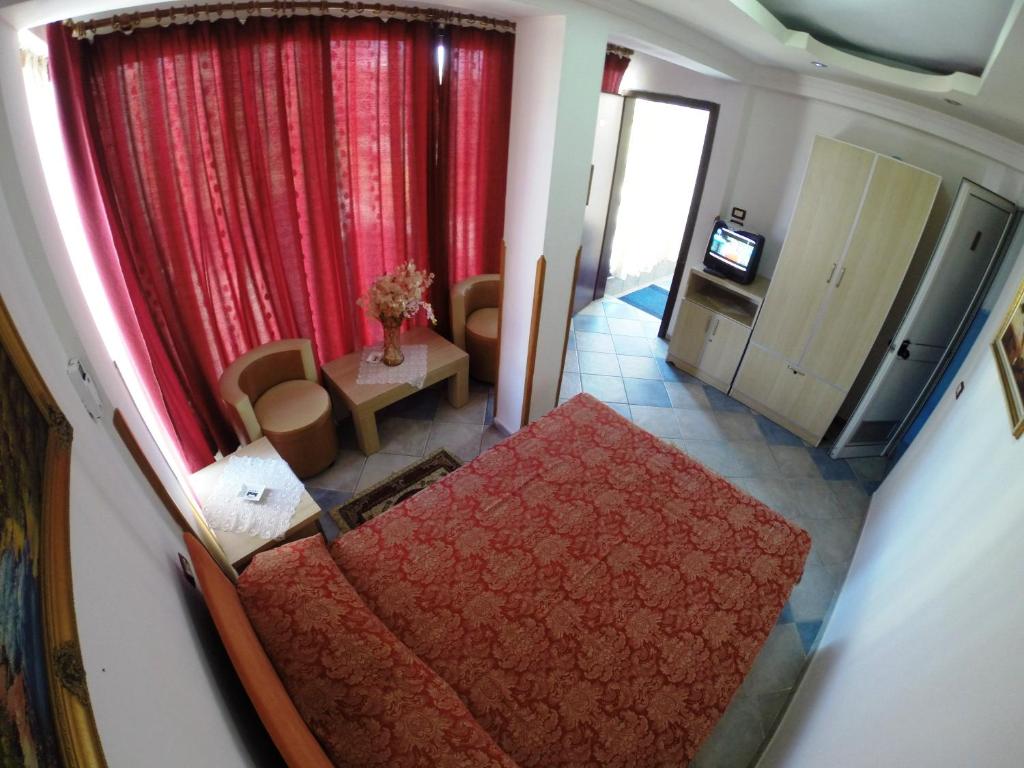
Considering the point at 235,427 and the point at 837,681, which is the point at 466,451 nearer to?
the point at 235,427

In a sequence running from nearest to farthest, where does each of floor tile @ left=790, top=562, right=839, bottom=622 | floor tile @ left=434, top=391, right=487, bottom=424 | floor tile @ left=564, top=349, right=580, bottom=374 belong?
floor tile @ left=790, top=562, right=839, bottom=622
floor tile @ left=434, top=391, right=487, bottom=424
floor tile @ left=564, top=349, right=580, bottom=374

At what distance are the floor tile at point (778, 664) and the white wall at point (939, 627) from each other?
176 mm

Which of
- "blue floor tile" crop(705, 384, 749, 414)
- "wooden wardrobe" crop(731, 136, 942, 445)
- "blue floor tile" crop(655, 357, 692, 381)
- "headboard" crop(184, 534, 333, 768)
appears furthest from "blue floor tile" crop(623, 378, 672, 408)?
"headboard" crop(184, 534, 333, 768)

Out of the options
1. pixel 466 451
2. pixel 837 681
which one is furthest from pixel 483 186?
pixel 837 681

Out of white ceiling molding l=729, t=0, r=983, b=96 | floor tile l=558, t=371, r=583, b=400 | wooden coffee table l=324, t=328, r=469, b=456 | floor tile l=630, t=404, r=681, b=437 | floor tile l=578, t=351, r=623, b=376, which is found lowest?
floor tile l=630, t=404, r=681, b=437

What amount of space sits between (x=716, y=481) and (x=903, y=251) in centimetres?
197

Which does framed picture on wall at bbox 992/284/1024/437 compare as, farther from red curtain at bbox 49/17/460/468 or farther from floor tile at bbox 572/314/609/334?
floor tile at bbox 572/314/609/334

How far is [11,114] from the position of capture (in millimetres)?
1418

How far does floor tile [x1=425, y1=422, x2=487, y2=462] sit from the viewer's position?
3.84 metres

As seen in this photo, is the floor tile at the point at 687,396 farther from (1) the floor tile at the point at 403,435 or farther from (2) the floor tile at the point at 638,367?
(1) the floor tile at the point at 403,435

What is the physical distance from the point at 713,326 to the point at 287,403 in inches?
134

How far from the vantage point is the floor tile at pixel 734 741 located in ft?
7.74

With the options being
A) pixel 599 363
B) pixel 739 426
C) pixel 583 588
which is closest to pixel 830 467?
pixel 739 426

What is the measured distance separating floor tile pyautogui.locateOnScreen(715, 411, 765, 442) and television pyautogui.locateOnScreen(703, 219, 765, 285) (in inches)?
43.1
